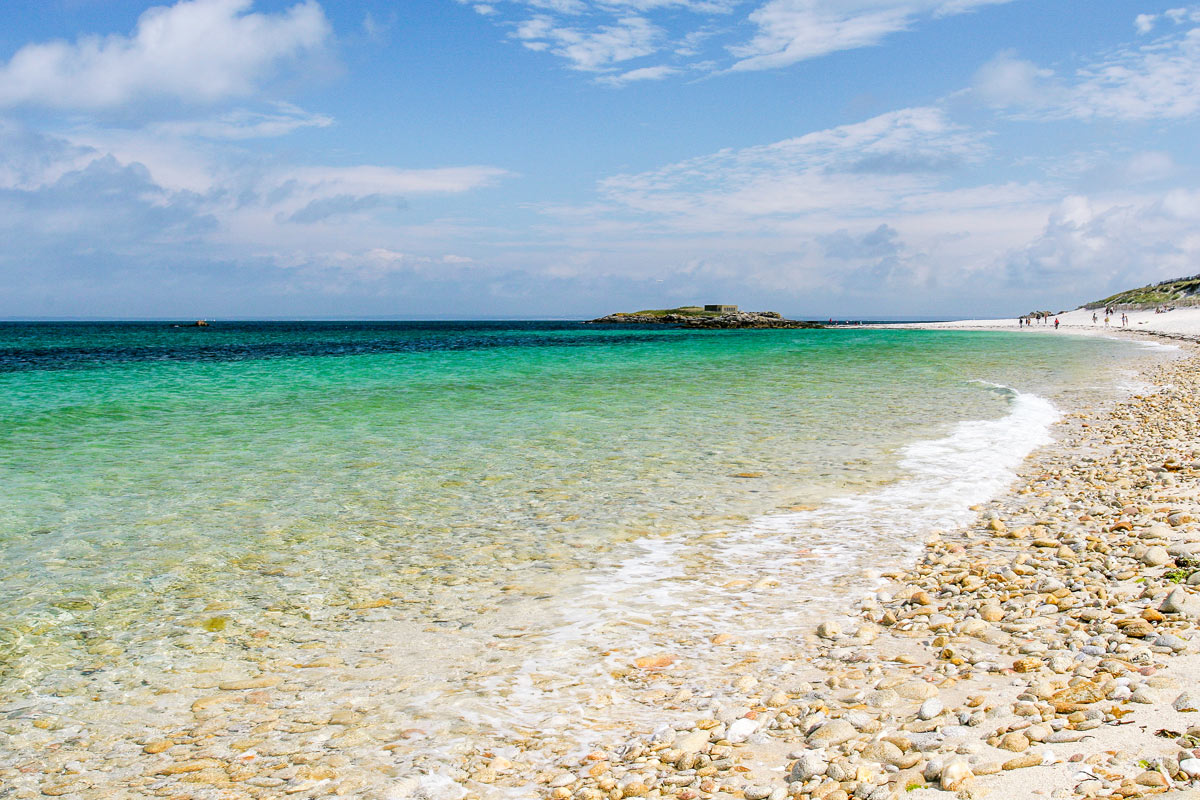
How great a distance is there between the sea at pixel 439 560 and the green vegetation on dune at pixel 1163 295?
106193 millimetres

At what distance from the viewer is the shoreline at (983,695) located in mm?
3830

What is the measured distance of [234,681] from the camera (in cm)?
582

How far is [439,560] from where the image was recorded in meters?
8.65

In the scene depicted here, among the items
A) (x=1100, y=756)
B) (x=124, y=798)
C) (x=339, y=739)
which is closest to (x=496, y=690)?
(x=339, y=739)

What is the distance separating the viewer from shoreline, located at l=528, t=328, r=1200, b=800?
12.6ft

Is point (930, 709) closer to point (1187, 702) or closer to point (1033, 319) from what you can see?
point (1187, 702)

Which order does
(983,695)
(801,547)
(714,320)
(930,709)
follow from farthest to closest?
(714,320)
(801,547)
(983,695)
(930,709)

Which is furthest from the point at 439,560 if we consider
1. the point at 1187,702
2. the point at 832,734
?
the point at 1187,702

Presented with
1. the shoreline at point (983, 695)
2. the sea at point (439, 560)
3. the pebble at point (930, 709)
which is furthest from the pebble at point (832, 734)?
the sea at point (439, 560)

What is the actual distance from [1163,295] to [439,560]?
134m

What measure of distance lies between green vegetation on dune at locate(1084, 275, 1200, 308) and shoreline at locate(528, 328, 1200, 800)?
116015 mm

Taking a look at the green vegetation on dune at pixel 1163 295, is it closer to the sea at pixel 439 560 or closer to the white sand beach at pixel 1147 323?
the white sand beach at pixel 1147 323

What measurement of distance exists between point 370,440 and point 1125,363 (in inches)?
1474

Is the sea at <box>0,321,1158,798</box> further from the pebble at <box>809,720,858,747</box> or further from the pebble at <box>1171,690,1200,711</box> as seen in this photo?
the pebble at <box>1171,690,1200,711</box>
